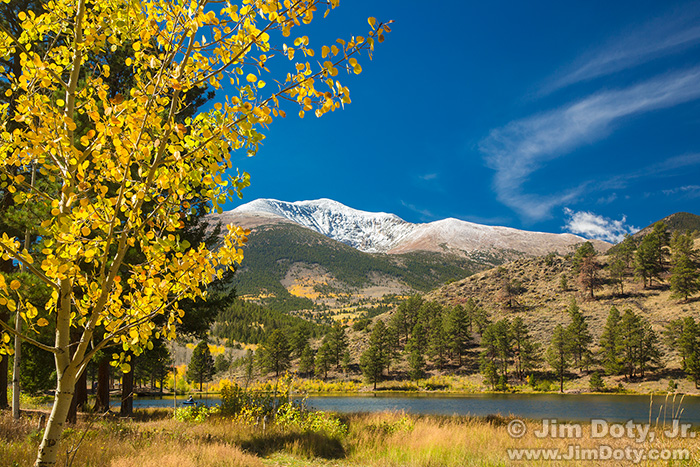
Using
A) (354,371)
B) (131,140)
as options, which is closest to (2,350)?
(131,140)

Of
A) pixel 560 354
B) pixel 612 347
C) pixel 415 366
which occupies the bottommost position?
pixel 415 366

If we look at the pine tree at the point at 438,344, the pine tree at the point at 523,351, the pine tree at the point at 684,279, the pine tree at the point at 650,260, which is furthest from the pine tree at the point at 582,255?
the pine tree at the point at 438,344

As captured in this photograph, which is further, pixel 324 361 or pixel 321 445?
pixel 324 361

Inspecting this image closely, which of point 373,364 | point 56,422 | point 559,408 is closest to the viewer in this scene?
point 56,422

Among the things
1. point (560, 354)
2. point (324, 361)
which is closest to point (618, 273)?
point (560, 354)

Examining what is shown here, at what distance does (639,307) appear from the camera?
2643 inches

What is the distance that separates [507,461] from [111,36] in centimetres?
927

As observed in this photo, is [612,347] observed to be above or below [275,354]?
above

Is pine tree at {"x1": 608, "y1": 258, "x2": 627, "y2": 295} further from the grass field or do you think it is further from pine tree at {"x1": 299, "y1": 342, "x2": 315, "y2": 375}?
the grass field

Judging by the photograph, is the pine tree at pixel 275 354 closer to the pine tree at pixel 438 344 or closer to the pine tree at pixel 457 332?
the pine tree at pixel 438 344

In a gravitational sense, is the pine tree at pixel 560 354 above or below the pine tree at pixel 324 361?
above

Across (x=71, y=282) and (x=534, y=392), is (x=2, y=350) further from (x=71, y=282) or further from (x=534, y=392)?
(x=534, y=392)

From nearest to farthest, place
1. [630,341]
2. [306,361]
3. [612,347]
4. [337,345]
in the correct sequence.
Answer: [630,341] < [612,347] < [306,361] < [337,345]

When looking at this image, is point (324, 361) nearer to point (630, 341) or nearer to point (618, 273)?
point (630, 341)
